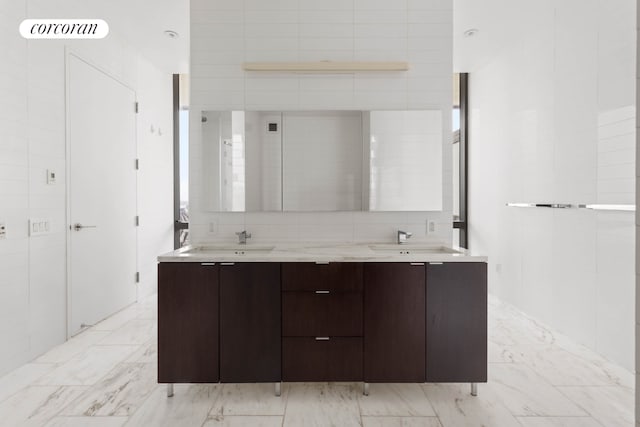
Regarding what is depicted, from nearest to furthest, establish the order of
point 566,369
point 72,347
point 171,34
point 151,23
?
point 566,369 < point 72,347 < point 151,23 < point 171,34

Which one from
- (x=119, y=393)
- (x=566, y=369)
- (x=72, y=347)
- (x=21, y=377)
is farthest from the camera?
(x=72, y=347)

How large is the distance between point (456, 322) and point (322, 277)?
2.64 ft

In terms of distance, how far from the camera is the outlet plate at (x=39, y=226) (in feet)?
8.29

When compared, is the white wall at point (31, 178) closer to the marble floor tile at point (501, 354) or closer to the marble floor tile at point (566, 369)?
the marble floor tile at point (501, 354)

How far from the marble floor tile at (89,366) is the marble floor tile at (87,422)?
39cm

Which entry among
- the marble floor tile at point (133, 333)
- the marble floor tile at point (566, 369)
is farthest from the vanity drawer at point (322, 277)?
the marble floor tile at point (133, 333)

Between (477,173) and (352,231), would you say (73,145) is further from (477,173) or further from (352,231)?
(477,173)

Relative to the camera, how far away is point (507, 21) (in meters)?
3.07

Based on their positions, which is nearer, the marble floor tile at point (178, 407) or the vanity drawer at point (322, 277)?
the marble floor tile at point (178, 407)

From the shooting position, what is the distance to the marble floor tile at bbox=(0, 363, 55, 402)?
215 centimetres

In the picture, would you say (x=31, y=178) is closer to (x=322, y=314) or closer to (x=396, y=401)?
(x=322, y=314)

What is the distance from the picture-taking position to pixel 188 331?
6.68 feet

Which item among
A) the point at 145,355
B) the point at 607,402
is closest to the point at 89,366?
the point at 145,355

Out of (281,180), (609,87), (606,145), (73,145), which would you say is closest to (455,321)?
(281,180)
